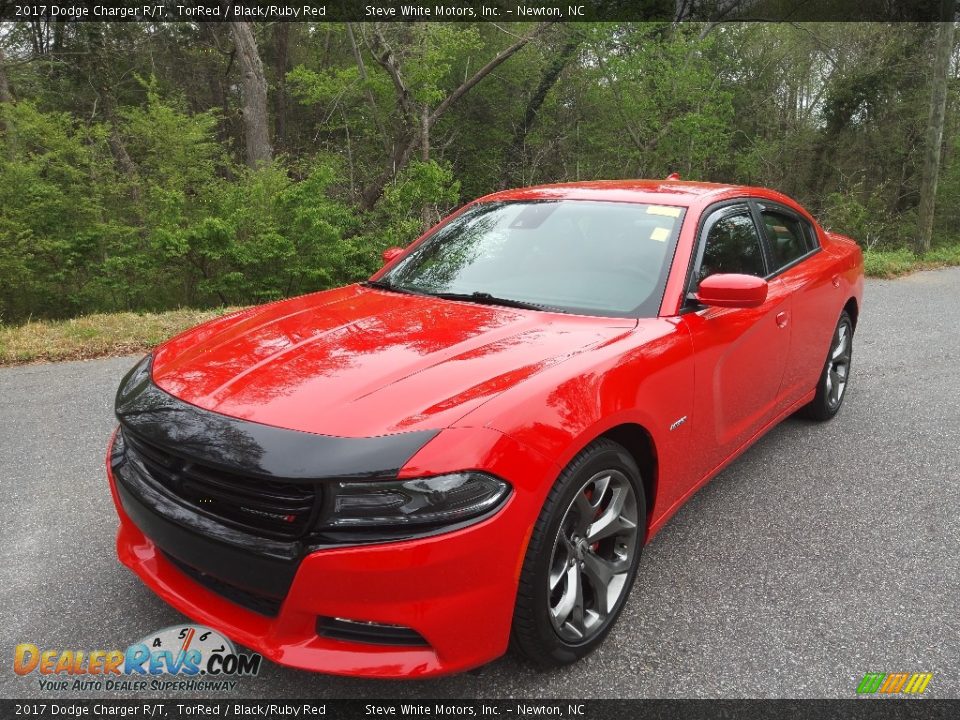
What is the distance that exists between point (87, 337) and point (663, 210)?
572 centimetres

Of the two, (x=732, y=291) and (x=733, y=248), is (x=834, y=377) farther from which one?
(x=732, y=291)

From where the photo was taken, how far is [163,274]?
10.6 meters

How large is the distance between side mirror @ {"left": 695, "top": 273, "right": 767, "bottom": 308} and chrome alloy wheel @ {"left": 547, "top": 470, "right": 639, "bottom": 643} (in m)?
0.85

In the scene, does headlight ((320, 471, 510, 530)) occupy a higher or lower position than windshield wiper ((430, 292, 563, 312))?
lower

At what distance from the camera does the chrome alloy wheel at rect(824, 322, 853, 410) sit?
14.3 feet

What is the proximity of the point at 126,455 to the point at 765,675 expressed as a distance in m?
2.27

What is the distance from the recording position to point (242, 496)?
1842 mm

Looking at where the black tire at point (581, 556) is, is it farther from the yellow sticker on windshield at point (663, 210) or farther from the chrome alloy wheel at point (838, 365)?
the chrome alloy wheel at point (838, 365)

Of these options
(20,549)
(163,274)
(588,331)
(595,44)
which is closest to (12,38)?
(163,274)

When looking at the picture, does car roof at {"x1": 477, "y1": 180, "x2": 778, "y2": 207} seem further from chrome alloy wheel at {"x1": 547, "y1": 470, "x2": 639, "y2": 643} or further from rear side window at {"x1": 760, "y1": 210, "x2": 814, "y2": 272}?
chrome alloy wheel at {"x1": 547, "y1": 470, "x2": 639, "y2": 643}

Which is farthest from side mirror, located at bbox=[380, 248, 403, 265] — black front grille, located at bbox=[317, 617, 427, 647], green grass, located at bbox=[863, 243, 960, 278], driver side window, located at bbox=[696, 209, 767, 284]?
green grass, located at bbox=[863, 243, 960, 278]

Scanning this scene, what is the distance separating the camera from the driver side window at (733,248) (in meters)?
3.02

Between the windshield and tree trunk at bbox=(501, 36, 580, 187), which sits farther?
tree trunk at bbox=(501, 36, 580, 187)

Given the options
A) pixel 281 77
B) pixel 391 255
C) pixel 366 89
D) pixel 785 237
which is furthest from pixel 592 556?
pixel 281 77
